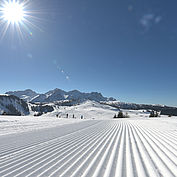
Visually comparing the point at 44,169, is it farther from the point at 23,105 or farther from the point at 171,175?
the point at 23,105

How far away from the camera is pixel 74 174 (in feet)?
8.21

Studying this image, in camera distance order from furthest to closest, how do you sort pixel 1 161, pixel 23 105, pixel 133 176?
pixel 23 105 < pixel 1 161 < pixel 133 176

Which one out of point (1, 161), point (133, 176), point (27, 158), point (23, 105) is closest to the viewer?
point (133, 176)

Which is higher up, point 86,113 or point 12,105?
point 12,105

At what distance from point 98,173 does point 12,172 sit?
1.93m

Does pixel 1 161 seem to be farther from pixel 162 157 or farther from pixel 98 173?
pixel 162 157

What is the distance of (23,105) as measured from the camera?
16738 cm

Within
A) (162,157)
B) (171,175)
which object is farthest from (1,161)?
(162,157)

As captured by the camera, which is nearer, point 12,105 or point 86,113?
point 86,113

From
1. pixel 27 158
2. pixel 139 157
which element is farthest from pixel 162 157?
pixel 27 158

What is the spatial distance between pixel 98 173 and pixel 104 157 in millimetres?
1003

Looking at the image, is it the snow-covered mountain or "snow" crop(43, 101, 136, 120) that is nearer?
"snow" crop(43, 101, 136, 120)

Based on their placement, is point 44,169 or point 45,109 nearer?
point 44,169

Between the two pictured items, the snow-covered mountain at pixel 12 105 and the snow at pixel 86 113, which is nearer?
the snow at pixel 86 113
